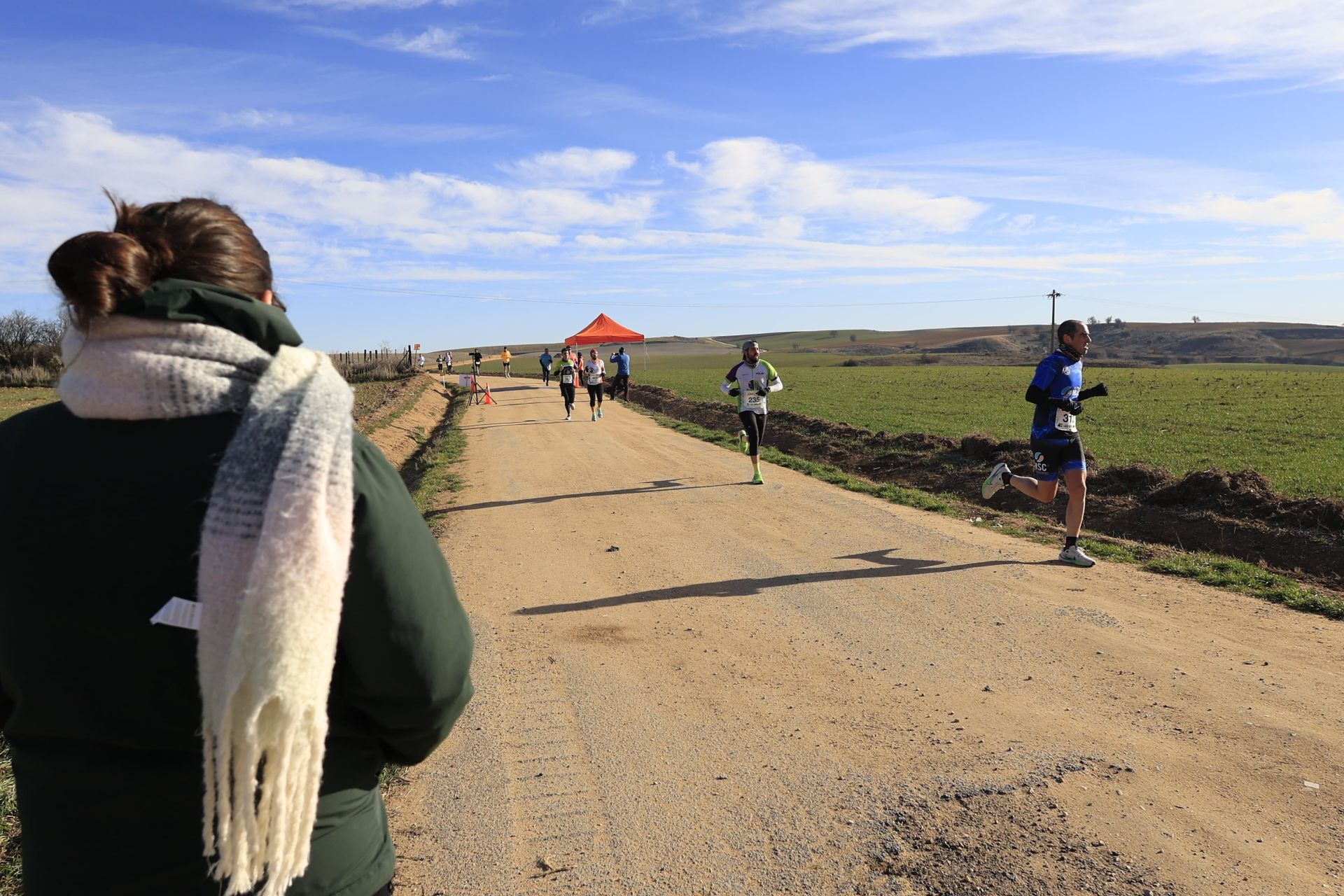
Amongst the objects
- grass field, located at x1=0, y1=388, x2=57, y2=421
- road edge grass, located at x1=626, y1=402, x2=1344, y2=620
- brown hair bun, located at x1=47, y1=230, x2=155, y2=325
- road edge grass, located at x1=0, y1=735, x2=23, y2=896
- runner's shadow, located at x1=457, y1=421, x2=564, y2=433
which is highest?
brown hair bun, located at x1=47, y1=230, x2=155, y2=325

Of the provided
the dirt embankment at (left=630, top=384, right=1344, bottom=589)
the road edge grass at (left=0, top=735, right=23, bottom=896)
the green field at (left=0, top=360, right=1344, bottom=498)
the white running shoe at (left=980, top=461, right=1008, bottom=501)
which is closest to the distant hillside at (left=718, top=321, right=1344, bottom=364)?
the green field at (left=0, top=360, right=1344, bottom=498)

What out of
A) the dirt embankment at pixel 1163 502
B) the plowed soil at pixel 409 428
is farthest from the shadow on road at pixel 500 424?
the dirt embankment at pixel 1163 502

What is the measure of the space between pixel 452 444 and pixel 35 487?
18.1 m

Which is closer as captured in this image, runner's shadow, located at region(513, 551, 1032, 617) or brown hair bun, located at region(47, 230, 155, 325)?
brown hair bun, located at region(47, 230, 155, 325)

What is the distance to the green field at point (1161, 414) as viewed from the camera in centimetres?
1552

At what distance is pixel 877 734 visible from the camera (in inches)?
184

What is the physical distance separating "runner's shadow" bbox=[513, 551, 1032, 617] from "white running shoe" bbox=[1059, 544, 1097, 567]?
0.34 metres

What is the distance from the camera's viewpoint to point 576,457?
16.3 meters

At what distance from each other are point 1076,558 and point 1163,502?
367cm

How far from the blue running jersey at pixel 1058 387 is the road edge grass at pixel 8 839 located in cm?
734

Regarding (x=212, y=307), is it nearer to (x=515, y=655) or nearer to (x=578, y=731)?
(x=578, y=731)

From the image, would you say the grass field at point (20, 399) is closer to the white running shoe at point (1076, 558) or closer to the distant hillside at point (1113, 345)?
the white running shoe at point (1076, 558)

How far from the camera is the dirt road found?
11.6ft

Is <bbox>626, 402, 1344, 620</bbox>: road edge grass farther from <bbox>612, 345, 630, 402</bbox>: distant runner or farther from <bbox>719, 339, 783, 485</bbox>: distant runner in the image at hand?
<bbox>612, 345, 630, 402</bbox>: distant runner
